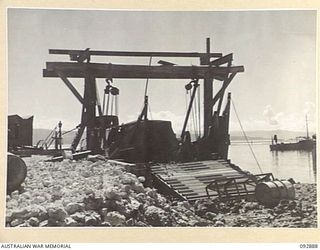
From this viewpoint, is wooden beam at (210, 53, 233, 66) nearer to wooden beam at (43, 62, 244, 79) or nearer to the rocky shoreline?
wooden beam at (43, 62, 244, 79)

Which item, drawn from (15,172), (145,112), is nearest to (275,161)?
(145,112)

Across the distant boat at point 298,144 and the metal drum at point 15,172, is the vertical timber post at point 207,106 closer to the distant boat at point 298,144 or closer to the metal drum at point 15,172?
the distant boat at point 298,144

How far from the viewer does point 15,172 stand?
56 cm

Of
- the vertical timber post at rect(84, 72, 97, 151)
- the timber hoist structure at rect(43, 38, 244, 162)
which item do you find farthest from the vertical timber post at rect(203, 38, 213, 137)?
the vertical timber post at rect(84, 72, 97, 151)

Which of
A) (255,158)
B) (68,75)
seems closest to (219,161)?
(255,158)

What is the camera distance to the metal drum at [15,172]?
552mm

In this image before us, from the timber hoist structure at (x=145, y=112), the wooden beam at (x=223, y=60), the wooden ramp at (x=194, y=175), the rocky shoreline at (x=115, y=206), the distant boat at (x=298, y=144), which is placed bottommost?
the rocky shoreline at (x=115, y=206)

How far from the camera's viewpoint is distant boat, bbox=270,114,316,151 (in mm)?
549

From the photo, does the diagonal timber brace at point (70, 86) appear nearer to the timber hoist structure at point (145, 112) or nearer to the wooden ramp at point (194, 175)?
the timber hoist structure at point (145, 112)

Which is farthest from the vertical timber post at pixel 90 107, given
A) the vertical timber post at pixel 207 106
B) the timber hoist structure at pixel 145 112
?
the vertical timber post at pixel 207 106

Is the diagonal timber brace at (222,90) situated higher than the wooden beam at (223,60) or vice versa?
the wooden beam at (223,60)

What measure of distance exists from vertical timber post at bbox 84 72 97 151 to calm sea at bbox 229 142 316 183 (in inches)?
5.8

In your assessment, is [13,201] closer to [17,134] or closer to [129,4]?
[17,134]

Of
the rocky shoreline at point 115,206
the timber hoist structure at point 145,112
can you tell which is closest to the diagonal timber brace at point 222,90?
the timber hoist structure at point 145,112
